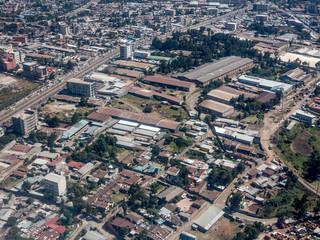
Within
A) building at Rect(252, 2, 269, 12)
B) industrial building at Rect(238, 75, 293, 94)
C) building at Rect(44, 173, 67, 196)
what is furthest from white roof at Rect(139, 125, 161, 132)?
building at Rect(252, 2, 269, 12)

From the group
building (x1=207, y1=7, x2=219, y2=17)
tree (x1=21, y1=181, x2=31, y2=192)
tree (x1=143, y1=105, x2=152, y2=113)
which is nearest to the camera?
tree (x1=21, y1=181, x2=31, y2=192)

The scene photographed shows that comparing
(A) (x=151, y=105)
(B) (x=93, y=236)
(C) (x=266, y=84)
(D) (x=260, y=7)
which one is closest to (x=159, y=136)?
(A) (x=151, y=105)

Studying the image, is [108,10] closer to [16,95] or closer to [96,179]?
[16,95]

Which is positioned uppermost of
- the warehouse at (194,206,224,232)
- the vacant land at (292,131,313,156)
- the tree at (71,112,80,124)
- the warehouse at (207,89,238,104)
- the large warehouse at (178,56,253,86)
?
the large warehouse at (178,56,253,86)

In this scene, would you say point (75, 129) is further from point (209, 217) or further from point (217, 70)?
point (217, 70)

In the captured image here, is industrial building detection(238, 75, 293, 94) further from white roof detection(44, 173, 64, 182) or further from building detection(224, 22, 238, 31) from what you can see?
white roof detection(44, 173, 64, 182)

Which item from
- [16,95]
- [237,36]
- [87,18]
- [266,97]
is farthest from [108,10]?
[266,97]
